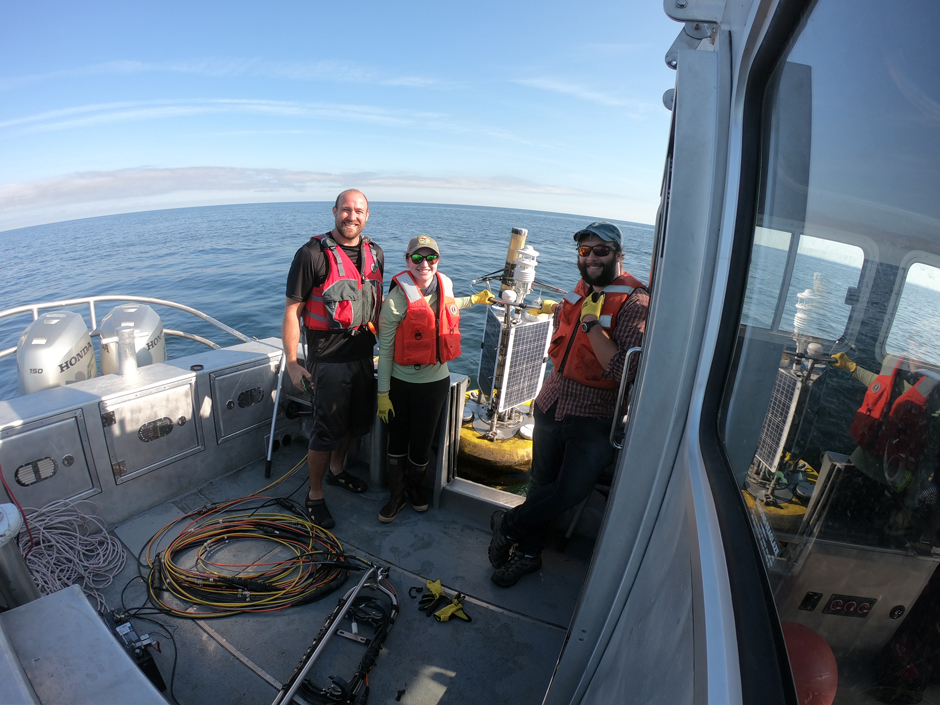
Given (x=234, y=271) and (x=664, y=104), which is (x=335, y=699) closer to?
(x=664, y=104)

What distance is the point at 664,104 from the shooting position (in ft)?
6.28

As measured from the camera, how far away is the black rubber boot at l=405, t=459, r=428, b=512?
336 centimetres

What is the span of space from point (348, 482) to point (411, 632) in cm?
135

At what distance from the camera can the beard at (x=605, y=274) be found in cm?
231

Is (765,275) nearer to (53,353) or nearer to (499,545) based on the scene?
(499,545)

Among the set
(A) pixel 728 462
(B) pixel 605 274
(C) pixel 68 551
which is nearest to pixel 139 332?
(C) pixel 68 551

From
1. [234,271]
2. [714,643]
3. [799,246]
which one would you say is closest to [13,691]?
[714,643]

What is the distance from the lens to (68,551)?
8.84 ft

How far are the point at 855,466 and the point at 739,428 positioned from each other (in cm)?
48

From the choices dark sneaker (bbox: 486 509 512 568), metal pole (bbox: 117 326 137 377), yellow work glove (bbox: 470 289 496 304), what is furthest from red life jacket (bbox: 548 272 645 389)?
metal pole (bbox: 117 326 137 377)

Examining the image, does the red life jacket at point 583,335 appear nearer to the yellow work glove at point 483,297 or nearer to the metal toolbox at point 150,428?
the yellow work glove at point 483,297

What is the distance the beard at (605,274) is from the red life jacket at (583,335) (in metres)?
0.03

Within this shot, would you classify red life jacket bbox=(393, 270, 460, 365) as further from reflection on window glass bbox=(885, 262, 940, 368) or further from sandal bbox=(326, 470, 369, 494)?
reflection on window glass bbox=(885, 262, 940, 368)

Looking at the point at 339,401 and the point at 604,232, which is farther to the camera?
the point at 339,401
